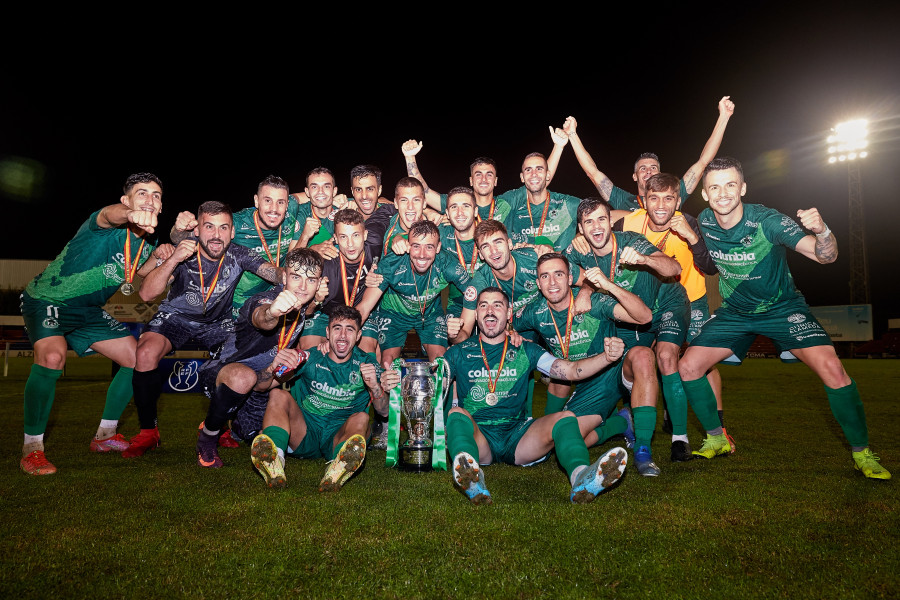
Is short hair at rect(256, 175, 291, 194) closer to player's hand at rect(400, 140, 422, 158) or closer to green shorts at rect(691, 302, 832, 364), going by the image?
player's hand at rect(400, 140, 422, 158)

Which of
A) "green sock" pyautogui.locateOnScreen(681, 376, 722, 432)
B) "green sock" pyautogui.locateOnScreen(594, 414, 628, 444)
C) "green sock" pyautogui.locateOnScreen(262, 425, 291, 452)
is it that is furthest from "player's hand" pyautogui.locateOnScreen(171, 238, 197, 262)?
"green sock" pyautogui.locateOnScreen(681, 376, 722, 432)

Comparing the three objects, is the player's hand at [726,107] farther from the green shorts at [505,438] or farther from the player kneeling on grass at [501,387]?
the green shorts at [505,438]

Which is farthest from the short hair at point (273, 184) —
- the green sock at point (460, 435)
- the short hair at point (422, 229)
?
the green sock at point (460, 435)

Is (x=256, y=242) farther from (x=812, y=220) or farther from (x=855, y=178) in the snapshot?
(x=855, y=178)

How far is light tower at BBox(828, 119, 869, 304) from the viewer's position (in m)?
26.0

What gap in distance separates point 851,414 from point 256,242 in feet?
18.6

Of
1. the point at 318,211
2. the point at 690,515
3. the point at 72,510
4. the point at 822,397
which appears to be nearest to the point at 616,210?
the point at 318,211

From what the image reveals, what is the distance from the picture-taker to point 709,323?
196 inches

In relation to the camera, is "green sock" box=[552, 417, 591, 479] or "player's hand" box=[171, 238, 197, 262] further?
"player's hand" box=[171, 238, 197, 262]

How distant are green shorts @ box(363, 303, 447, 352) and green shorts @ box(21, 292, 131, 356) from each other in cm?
245

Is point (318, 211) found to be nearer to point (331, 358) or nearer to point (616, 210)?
point (331, 358)

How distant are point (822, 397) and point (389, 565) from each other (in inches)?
A: 427

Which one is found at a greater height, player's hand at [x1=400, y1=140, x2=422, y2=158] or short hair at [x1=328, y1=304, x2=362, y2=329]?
player's hand at [x1=400, y1=140, x2=422, y2=158]

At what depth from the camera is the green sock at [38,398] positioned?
4.44 meters
